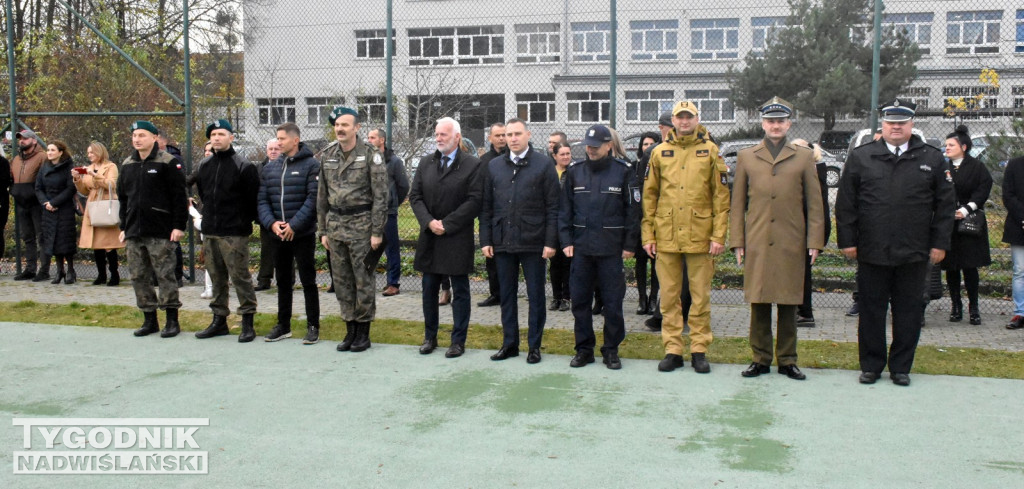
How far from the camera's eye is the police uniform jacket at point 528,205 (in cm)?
682

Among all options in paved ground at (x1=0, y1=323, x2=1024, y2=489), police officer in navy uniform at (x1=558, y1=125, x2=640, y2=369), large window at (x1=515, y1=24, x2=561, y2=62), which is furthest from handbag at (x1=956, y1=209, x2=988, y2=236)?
large window at (x1=515, y1=24, x2=561, y2=62)

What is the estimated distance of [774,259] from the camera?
6.27 meters

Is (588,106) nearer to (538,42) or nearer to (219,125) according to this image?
(219,125)

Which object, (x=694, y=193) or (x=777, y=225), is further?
(x=694, y=193)

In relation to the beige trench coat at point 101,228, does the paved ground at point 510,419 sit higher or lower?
lower

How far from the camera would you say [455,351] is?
23.1 ft

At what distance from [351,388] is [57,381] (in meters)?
2.13

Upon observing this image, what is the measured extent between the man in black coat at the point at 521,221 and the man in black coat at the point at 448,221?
7.7 inches

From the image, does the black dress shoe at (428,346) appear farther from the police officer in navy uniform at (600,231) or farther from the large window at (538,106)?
the large window at (538,106)

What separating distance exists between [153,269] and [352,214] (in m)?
2.13

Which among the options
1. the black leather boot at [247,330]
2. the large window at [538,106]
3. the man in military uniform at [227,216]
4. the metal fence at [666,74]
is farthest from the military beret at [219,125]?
the large window at [538,106]

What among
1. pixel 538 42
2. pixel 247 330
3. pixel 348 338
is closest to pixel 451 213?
pixel 348 338

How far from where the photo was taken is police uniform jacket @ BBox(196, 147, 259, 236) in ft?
25.1

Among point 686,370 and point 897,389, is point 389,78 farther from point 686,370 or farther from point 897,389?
point 897,389
